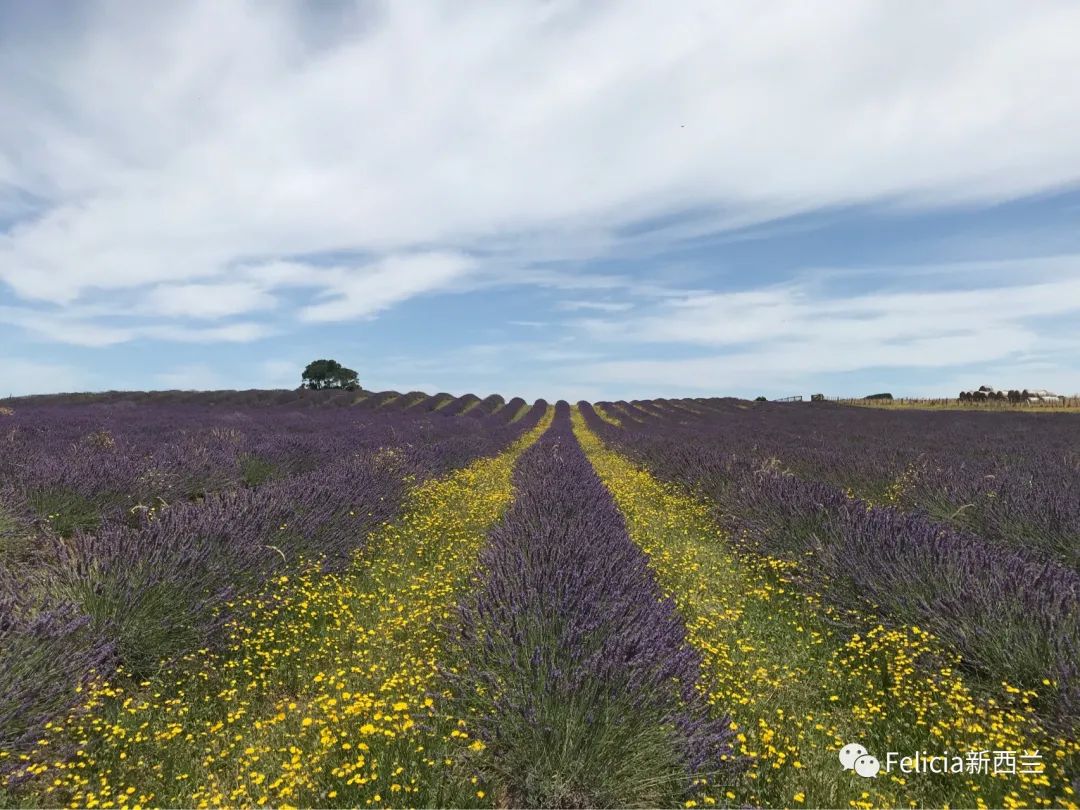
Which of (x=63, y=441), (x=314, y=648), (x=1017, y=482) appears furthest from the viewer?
(x=63, y=441)

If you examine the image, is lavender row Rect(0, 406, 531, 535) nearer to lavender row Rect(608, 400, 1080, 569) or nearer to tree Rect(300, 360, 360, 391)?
lavender row Rect(608, 400, 1080, 569)

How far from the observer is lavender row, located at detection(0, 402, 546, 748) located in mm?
2645

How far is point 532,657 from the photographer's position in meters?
2.64

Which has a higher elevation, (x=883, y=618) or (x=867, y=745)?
(x=883, y=618)

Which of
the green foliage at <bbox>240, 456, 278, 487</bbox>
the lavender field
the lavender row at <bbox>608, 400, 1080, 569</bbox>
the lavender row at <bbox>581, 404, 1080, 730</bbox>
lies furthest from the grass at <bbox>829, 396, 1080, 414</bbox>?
the green foliage at <bbox>240, 456, 278, 487</bbox>

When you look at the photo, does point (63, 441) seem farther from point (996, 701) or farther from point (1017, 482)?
point (1017, 482)

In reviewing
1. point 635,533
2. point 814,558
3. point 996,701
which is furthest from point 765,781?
point 635,533

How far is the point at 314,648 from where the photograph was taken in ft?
12.4

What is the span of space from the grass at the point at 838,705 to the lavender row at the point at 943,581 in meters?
0.14

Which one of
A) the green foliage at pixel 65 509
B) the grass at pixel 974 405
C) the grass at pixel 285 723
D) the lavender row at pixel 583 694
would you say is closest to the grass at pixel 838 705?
the lavender row at pixel 583 694

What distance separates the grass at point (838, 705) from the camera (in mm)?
2449

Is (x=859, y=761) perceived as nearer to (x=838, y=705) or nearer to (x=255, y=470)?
(x=838, y=705)

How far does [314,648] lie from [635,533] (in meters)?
4.30

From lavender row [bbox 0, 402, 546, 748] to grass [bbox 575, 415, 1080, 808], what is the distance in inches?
119
